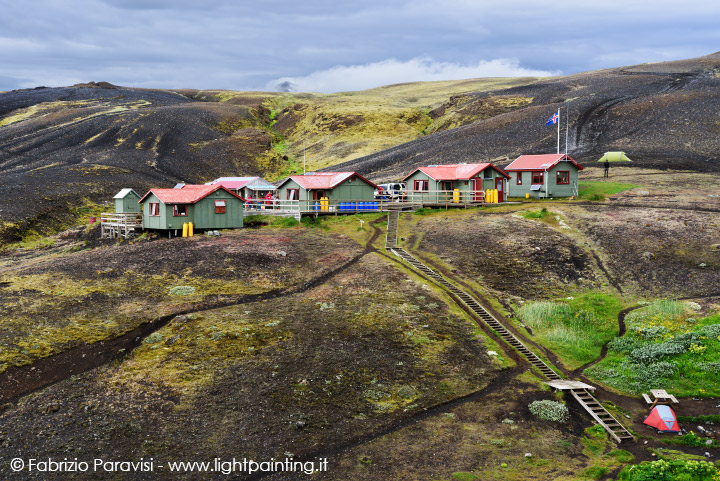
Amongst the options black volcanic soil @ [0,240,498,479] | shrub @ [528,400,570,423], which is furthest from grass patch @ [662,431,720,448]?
black volcanic soil @ [0,240,498,479]

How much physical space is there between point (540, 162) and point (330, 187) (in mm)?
24987

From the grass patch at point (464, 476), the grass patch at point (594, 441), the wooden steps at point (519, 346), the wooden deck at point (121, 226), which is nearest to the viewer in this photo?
the grass patch at point (464, 476)

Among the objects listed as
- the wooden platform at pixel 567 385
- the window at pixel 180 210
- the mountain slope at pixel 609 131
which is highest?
the mountain slope at pixel 609 131

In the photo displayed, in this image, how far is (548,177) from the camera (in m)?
64.6

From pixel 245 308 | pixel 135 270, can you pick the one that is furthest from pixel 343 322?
pixel 135 270

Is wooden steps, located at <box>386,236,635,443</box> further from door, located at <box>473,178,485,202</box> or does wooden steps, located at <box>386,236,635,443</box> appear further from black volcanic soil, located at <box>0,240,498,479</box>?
door, located at <box>473,178,485,202</box>

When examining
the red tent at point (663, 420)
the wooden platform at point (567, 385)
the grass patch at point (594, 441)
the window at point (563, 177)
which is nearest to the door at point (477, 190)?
the window at point (563, 177)

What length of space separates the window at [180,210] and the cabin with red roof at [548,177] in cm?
3743

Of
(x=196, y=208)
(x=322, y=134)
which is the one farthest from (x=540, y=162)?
(x=322, y=134)

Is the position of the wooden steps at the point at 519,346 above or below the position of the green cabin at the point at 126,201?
below

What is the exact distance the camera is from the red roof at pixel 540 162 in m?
64.1

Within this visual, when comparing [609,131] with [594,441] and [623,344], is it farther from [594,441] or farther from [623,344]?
[594,441]

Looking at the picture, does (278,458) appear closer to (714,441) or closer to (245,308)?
(245,308)

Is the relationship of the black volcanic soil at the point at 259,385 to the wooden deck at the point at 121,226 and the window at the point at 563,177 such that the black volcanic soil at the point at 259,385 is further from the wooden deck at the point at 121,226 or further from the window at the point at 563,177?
the window at the point at 563,177
